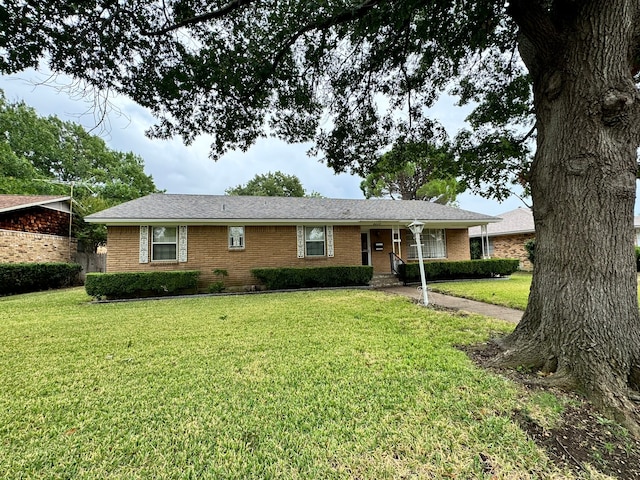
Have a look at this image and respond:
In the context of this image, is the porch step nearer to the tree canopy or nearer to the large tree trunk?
the large tree trunk

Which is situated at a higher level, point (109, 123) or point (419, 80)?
point (419, 80)

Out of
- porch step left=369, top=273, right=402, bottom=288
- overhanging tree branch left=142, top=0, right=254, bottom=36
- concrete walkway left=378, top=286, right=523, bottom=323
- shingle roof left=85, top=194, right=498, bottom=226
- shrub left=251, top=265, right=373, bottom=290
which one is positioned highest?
overhanging tree branch left=142, top=0, right=254, bottom=36

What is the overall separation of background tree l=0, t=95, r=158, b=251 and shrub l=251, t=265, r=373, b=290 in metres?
11.9

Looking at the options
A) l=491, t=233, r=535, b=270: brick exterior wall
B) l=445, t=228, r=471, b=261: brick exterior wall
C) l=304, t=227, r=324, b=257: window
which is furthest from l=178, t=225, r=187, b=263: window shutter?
l=491, t=233, r=535, b=270: brick exterior wall

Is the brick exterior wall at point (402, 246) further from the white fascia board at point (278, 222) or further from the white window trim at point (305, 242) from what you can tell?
the white window trim at point (305, 242)

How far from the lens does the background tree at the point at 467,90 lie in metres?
2.86

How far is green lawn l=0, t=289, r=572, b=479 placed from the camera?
1878mm

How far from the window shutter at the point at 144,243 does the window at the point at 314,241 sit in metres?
6.20

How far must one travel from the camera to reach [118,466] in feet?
6.17

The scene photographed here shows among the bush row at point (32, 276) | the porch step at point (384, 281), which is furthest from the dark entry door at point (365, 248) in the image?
the bush row at point (32, 276)

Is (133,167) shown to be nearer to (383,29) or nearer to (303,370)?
(383,29)

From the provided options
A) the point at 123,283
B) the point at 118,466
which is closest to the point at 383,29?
the point at 118,466

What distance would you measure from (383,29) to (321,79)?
5.20 ft

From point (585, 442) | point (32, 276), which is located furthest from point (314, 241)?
point (32, 276)
